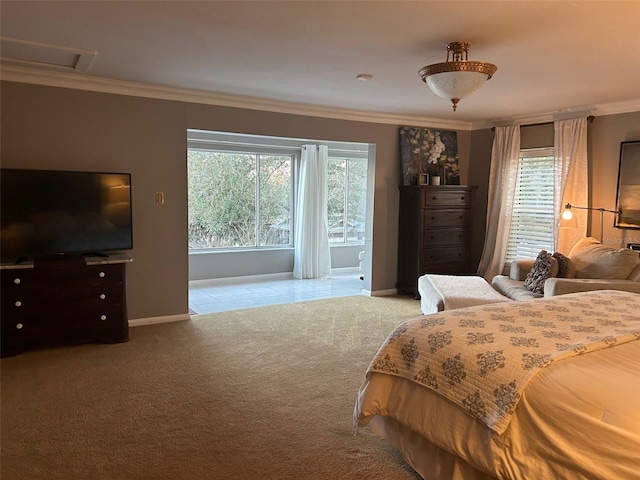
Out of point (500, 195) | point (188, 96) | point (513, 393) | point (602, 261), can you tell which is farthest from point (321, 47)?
point (500, 195)

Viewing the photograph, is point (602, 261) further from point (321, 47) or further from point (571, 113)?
point (321, 47)

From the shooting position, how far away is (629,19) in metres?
2.65

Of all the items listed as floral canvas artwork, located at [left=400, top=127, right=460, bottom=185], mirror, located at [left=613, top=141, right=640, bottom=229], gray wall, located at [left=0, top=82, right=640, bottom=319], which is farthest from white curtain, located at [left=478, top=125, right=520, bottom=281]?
mirror, located at [left=613, top=141, right=640, bottom=229]

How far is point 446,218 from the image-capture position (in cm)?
610

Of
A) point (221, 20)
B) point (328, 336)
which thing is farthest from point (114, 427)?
point (221, 20)

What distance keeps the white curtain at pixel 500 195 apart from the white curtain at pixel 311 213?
264cm

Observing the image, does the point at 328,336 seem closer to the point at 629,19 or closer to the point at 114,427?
the point at 114,427

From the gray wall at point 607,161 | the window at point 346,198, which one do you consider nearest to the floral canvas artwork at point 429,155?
the gray wall at point 607,161

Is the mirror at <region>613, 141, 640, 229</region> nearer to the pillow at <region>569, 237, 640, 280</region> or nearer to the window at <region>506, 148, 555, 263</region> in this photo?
the pillow at <region>569, 237, 640, 280</region>

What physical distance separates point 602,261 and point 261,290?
423 centimetres

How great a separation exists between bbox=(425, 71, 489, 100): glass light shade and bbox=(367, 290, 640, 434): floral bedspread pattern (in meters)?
1.40

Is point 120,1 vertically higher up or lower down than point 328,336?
higher up

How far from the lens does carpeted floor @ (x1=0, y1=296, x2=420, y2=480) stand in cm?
242

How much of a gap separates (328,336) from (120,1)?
3.20 meters
